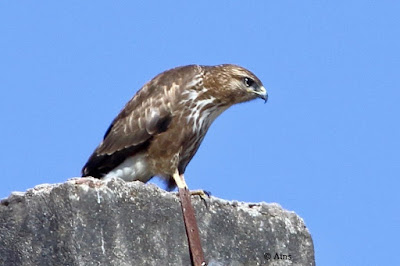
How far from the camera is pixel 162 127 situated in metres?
8.77

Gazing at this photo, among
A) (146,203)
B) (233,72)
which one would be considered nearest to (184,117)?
(233,72)

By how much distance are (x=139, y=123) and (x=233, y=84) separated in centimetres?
100

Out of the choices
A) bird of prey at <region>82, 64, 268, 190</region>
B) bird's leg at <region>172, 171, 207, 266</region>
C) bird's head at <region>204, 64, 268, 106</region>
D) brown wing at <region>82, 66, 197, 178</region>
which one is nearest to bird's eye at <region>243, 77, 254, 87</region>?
bird's head at <region>204, 64, 268, 106</region>

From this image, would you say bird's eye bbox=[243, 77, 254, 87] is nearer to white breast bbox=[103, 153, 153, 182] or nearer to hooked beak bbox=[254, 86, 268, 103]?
hooked beak bbox=[254, 86, 268, 103]

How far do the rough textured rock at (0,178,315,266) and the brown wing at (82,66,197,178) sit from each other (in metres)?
2.42

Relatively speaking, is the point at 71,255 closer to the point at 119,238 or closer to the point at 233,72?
the point at 119,238

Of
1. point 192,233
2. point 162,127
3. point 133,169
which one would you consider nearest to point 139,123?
point 162,127

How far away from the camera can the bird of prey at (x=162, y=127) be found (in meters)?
8.64

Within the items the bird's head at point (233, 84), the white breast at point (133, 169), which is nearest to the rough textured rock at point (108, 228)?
the white breast at point (133, 169)

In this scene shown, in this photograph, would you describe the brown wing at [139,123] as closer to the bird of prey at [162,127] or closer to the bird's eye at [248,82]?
the bird of prey at [162,127]

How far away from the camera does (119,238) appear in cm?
572

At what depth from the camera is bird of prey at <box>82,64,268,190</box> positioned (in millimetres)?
8641

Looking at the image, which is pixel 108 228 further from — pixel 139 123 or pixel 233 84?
pixel 233 84

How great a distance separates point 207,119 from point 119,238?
3.32 metres
